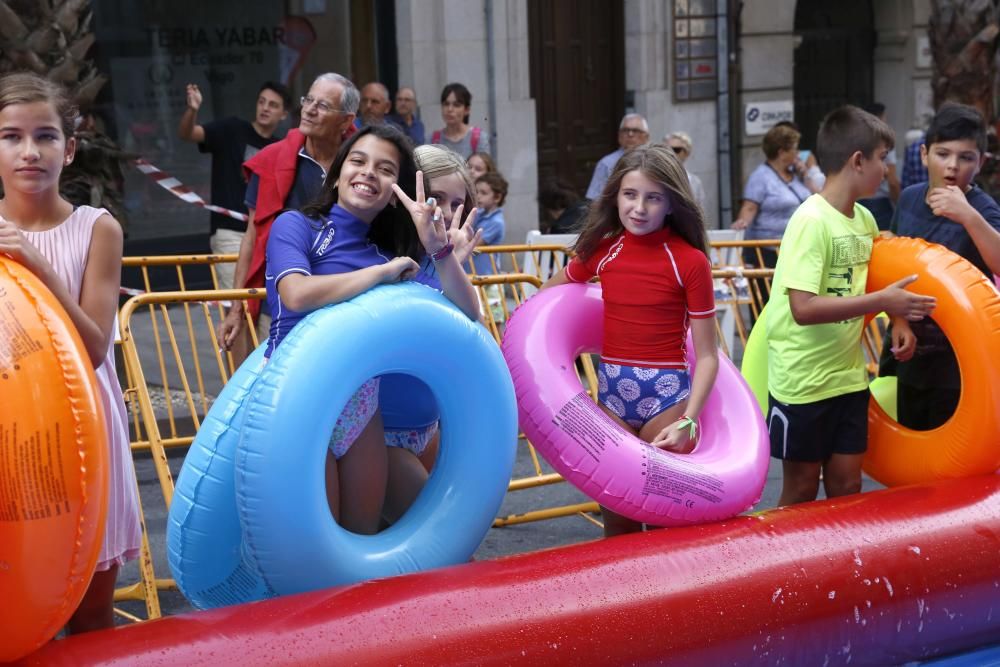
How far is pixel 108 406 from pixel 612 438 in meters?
1.55

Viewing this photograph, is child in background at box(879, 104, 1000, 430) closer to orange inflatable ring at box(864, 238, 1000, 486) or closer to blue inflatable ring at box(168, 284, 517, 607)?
orange inflatable ring at box(864, 238, 1000, 486)

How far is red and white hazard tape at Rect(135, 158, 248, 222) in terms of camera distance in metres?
8.30

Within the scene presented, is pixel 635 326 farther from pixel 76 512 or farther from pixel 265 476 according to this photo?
pixel 76 512

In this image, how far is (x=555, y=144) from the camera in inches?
592

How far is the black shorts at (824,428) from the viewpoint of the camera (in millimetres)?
4926

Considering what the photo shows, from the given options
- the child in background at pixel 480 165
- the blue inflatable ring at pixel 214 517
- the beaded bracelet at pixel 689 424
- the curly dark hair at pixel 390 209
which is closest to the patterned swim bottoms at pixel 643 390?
the beaded bracelet at pixel 689 424

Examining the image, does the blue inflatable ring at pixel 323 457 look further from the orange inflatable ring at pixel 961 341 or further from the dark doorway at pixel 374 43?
the dark doorway at pixel 374 43

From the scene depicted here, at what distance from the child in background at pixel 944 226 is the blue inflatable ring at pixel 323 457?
6.16ft

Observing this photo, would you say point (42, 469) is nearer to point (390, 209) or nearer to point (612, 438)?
point (390, 209)

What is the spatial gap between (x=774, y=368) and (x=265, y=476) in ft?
7.19

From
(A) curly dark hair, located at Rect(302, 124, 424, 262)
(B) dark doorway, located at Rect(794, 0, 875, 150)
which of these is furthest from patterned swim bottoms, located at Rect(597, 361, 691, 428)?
(B) dark doorway, located at Rect(794, 0, 875, 150)

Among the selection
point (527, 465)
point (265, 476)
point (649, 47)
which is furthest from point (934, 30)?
point (265, 476)

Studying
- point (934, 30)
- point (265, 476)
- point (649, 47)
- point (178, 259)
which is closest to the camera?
point (265, 476)

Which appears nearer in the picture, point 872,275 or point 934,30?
point 872,275
